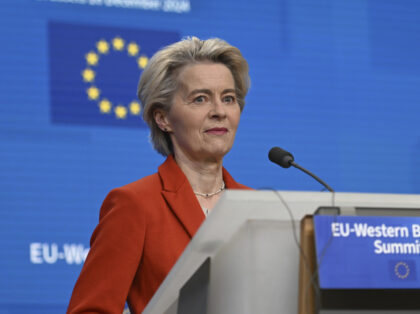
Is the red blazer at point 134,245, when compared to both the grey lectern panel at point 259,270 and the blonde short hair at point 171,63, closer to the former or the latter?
the blonde short hair at point 171,63

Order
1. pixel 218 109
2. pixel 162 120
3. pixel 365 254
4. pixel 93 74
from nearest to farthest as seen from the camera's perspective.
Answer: pixel 365 254 → pixel 218 109 → pixel 162 120 → pixel 93 74

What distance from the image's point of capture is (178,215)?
1.74 meters

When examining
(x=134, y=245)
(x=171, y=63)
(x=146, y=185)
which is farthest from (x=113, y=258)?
(x=171, y=63)

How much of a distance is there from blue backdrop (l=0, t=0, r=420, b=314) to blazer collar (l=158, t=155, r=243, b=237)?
1075mm

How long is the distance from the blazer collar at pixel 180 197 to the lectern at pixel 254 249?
722mm

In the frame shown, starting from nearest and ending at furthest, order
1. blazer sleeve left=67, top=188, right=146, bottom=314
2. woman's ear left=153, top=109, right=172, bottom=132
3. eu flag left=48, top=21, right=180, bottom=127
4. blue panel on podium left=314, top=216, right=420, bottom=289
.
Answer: blue panel on podium left=314, top=216, right=420, bottom=289 < blazer sleeve left=67, top=188, right=146, bottom=314 < woman's ear left=153, top=109, right=172, bottom=132 < eu flag left=48, top=21, right=180, bottom=127

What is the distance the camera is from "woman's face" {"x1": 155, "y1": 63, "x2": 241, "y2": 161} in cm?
195

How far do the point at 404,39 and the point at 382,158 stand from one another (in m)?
0.64

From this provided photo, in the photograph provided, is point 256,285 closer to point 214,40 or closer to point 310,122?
point 214,40

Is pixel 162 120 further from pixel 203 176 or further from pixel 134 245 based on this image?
pixel 134 245

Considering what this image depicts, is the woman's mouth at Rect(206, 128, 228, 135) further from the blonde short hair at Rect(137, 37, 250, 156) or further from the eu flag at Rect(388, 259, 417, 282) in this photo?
the eu flag at Rect(388, 259, 417, 282)

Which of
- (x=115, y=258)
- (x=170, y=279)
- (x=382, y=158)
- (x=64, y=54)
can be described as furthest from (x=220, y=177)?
(x=382, y=158)

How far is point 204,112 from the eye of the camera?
1957 mm

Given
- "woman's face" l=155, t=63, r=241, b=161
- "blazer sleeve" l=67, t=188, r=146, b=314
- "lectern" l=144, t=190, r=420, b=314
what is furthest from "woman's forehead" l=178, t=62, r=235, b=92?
"lectern" l=144, t=190, r=420, b=314
